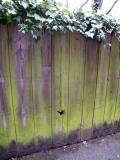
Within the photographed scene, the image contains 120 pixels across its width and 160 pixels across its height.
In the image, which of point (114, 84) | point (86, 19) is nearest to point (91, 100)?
point (114, 84)

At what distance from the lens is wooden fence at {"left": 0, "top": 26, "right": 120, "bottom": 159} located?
7.31 feet

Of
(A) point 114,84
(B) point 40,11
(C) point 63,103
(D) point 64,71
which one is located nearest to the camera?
(B) point 40,11

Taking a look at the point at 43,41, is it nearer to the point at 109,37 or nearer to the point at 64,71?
the point at 64,71

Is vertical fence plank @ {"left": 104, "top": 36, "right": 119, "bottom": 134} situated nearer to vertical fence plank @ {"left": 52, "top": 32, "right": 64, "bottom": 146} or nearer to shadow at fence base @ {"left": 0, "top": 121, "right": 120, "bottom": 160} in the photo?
shadow at fence base @ {"left": 0, "top": 121, "right": 120, "bottom": 160}

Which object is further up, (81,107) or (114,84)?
(114,84)

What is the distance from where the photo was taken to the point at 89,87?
2664 millimetres

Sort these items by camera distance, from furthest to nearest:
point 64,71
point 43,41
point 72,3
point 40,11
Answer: point 72,3 → point 64,71 → point 43,41 → point 40,11

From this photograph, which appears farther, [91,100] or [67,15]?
[91,100]

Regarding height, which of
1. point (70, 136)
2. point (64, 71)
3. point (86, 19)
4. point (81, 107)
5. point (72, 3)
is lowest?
point (70, 136)

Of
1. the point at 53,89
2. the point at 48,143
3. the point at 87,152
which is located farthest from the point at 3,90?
the point at 87,152

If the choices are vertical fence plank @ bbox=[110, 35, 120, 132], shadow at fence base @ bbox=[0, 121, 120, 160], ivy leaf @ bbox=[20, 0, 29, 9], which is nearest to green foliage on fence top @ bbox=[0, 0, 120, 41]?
ivy leaf @ bbox=[20, 0, 29, 9]

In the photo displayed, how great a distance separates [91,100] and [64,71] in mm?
563

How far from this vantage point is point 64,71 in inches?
96.3

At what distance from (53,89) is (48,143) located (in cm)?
72
